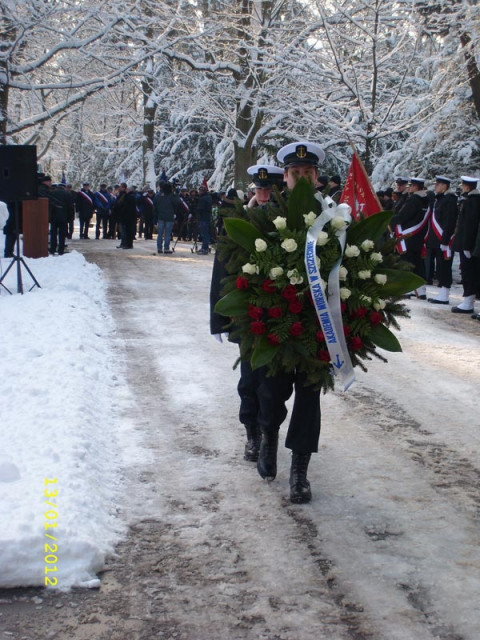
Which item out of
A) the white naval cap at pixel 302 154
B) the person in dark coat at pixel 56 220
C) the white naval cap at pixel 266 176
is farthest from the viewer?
the person in dark coat at pixel 56 220

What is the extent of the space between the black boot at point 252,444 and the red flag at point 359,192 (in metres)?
1.61

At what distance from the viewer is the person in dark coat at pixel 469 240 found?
518 inches

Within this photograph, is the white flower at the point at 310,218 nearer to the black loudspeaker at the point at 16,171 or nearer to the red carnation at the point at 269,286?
the red carnation at the point at 269,286

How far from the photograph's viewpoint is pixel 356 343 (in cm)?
466

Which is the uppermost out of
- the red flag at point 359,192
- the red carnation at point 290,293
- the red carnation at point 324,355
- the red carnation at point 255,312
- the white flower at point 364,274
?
the red flag at point 359,192

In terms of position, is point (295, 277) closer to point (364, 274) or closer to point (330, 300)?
point (330, 300)

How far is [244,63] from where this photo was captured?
25344mm

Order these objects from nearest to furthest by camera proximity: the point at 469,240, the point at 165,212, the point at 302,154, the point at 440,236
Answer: the point at 302,154
the point at 469,240
the point at 440,236
the point at 165,212

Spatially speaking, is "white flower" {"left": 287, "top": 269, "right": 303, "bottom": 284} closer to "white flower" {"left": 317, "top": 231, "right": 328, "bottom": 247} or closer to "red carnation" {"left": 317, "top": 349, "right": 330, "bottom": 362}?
"white flower" {"left": 317, "top": 231, "right": 328, "bottom": 247}

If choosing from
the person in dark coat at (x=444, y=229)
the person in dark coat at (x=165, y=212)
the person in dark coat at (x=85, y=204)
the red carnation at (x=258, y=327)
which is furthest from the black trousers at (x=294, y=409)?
the person in dark coat at (x=85, y=204)

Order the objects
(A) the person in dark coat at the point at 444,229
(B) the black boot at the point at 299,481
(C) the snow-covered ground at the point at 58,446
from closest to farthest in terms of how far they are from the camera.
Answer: (C) the snow-covered ground at the point at 58,446
(B) the black boot at the point at 299,481
(A) the person in dark coat at the point at 444,229

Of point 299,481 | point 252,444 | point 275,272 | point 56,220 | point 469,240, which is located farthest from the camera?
point 56,220
